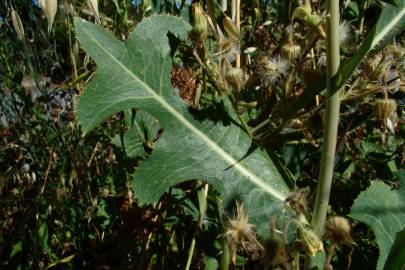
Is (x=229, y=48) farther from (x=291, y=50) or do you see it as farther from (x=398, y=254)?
(x=398, y=254)

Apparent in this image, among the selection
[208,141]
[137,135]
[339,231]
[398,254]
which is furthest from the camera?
[137,135]

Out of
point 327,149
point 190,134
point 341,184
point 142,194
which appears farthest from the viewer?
point 341,184

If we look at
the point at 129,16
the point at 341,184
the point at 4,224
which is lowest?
the point at 341,184

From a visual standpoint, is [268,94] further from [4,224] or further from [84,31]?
[4,224]

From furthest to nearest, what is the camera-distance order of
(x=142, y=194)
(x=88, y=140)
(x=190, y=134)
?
(x=88, y=140) → (x=190, y=134) → (x=142, y=194)

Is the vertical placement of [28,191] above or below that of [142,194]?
above

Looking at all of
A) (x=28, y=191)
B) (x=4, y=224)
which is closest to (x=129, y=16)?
(x=28, y=191)

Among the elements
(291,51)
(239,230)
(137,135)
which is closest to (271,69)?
(291,51)

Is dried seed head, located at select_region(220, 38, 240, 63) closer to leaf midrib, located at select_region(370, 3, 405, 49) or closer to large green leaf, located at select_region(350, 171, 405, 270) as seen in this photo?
leaf midrib, located at select_region(370, 3, 405, 49)
